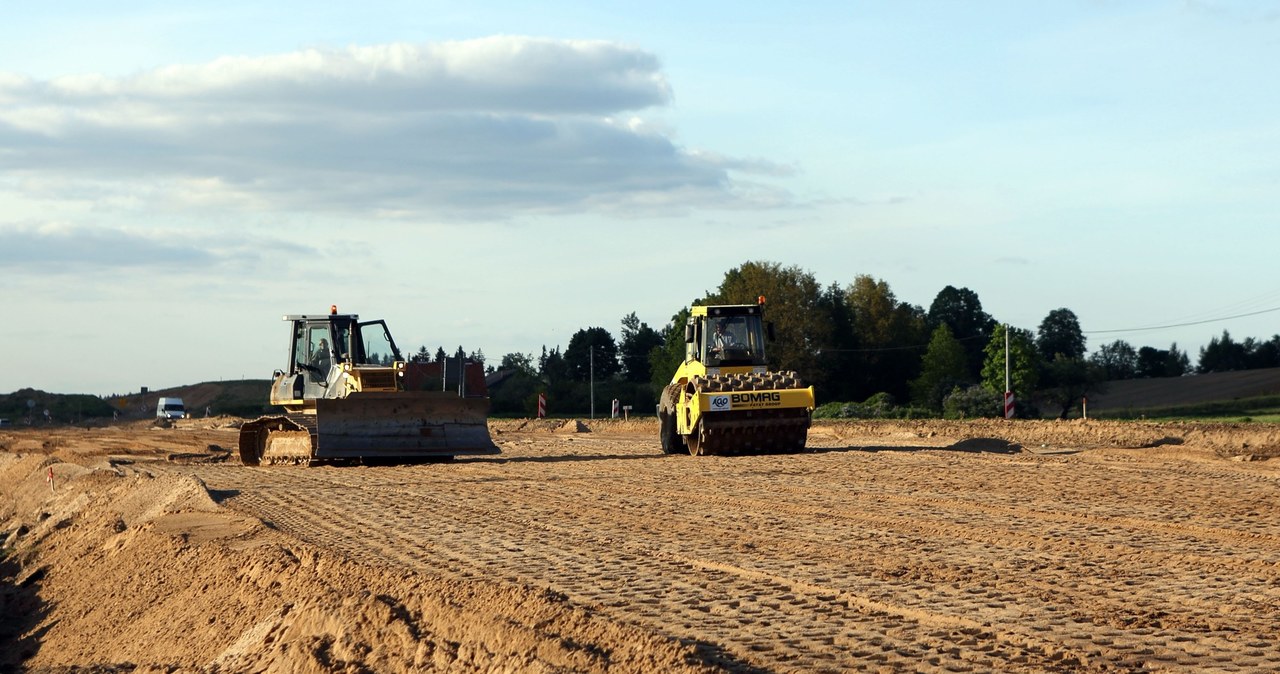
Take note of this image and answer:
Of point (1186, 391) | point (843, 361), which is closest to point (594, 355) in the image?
point (843, 361)

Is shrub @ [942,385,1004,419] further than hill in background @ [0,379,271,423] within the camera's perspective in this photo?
No

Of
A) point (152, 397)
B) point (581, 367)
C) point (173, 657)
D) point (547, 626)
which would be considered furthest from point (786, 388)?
point (152, 397)

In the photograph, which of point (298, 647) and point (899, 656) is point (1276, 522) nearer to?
point (899, 656)

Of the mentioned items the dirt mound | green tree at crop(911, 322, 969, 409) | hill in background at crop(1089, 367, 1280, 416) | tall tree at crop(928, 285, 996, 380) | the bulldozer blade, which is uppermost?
tall tree at crop(928, 285, 996, 380)

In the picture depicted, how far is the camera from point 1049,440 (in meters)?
31.8

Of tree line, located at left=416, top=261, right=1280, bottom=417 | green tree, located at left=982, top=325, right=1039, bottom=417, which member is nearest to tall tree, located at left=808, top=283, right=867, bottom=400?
tree line, located at left=416, top=261, right=1280, bottom=417

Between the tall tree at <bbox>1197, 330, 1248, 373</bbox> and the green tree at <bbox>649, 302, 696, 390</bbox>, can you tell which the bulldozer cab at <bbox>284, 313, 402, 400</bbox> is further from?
the tall tree at <bbox>1197, 330, 1248, 373</bbox>

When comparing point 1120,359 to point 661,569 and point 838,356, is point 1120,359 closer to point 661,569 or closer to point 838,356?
point 838,356

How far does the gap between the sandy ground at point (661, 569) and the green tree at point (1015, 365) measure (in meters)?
55.7

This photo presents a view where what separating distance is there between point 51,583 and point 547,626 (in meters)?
9.68

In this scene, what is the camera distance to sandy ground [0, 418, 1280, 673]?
24.9 ft

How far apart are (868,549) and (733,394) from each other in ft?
42.1

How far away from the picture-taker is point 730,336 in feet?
85.2

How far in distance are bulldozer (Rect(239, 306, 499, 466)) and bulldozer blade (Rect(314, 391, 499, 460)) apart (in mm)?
17
